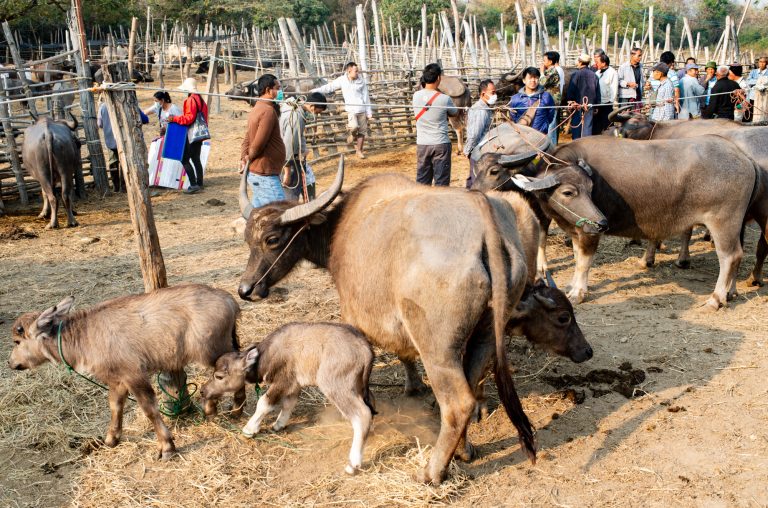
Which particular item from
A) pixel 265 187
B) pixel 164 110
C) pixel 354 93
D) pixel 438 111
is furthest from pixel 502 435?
pixel 354 93

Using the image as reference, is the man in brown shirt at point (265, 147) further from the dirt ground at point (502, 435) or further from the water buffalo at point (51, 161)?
the water buffalo at point (51, 161)

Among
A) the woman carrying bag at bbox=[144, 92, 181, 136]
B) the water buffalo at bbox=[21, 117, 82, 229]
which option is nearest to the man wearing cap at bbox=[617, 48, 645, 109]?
the woman carrying bag at bbox=[144, 92, 181, 136]

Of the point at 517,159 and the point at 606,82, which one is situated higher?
the point at 606,82

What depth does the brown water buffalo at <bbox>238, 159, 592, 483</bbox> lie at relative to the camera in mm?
3719

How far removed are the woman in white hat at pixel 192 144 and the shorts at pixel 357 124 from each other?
10.8 feet

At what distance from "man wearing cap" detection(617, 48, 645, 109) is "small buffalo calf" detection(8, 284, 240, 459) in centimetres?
1147

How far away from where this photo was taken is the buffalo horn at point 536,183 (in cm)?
647

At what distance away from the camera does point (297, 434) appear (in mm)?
4520

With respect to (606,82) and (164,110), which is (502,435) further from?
(606,82)

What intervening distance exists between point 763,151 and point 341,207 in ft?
16.7

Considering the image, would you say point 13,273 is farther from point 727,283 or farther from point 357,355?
point 727,283

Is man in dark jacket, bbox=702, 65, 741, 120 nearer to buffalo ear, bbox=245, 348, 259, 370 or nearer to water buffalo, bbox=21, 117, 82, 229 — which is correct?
water buffalo, bbox=21, 117, 82, 229

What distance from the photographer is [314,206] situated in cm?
461

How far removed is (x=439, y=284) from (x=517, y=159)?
133 inches
